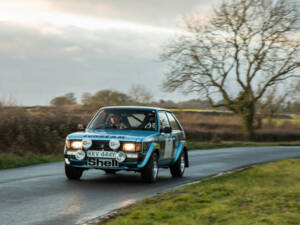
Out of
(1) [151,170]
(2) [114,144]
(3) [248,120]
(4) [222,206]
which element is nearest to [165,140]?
(1) [151,170]

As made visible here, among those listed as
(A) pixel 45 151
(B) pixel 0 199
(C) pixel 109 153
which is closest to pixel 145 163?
(C) pixel 109 153

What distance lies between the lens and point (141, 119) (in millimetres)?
12938

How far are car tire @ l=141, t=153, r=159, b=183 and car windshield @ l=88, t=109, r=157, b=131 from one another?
0.88m

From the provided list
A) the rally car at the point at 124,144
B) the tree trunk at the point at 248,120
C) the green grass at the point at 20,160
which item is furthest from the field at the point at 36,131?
the tree trunk at the point at 248,120

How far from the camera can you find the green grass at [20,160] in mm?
16906

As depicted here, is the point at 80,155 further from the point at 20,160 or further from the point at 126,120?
the point at 20,160

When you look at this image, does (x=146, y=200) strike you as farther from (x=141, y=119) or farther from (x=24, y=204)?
(x=141, y=119)

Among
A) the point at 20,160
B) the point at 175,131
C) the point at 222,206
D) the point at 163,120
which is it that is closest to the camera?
the point at 222,206

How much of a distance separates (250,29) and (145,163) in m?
31.9

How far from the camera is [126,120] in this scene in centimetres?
1291

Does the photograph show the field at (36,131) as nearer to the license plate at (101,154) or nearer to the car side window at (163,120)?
the car side window at (163,120)

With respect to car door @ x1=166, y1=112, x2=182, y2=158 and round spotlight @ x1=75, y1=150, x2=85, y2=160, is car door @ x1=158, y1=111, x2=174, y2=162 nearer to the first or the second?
car door @ x1=166, y1=112, x2=182, y2=158

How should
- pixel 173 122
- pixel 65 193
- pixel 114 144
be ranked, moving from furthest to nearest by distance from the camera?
pixel 173 122 → pixel 114 144 → pixel 65 193

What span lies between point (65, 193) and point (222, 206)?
3.31 metres
